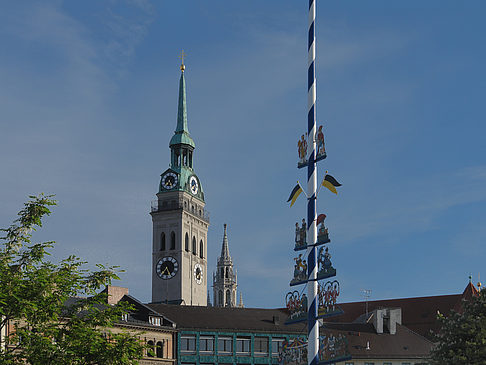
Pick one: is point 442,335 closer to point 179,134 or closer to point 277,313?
point 277,313

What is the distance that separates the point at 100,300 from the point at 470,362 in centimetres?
2711

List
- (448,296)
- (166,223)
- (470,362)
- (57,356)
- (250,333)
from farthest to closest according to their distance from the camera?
(166,223)
(448,296)
(250,333)
(470,362)
(57,356)

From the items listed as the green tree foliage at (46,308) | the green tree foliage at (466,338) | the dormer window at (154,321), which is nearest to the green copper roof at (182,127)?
the dormer window at (154,321)

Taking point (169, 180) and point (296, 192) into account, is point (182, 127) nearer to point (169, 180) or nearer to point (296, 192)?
point (169, 180)

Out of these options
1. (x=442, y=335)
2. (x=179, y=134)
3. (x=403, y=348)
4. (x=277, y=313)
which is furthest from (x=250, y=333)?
(x=179, y=134)

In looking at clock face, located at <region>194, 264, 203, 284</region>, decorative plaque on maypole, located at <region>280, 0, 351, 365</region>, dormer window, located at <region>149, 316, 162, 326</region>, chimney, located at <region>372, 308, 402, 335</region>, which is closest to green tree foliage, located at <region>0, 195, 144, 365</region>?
decorative plaque on maypole, located at <region>280, 0, 351, 365</region>

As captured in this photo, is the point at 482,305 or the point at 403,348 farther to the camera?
the point at 403,348

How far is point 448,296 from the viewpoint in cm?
12738

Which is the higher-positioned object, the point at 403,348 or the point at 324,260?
the point at 324,260

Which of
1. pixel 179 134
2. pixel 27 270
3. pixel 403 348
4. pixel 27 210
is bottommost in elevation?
pixel 403 348

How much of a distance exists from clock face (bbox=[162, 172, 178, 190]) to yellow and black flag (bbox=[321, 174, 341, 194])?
117358mm

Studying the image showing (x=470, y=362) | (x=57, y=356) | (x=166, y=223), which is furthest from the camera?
(x=166, y=223)

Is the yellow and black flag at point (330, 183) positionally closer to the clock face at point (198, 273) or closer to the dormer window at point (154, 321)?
the dormer window at point (154, 321)

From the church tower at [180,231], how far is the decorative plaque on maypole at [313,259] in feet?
346
